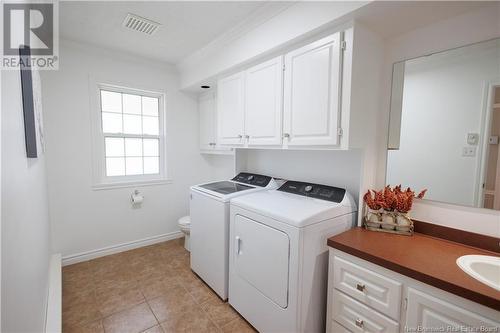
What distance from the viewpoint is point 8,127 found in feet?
2.14

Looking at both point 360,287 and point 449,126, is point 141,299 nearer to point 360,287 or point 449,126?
point 360,287

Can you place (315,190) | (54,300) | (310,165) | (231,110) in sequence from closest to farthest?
(54,300) < (315,190) < (310,165) < (231,110)

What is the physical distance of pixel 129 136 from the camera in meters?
3.03

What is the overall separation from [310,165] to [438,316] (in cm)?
Answer: 137

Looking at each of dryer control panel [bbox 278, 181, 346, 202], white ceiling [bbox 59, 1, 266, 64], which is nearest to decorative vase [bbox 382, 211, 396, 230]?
dryer control panel [bbox 278, 181, 346, 202]

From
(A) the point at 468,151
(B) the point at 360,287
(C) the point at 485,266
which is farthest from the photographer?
(A) the point at 468,151

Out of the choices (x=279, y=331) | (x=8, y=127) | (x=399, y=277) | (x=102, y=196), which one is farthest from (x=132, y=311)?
(x=399, y=277)

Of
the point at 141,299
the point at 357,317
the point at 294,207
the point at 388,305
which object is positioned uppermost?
the point at 294,207

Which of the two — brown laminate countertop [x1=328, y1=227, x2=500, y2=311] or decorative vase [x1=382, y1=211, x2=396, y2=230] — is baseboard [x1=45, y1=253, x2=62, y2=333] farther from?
decorative vase [x1=382, y1=211, x2=396, y2=230]

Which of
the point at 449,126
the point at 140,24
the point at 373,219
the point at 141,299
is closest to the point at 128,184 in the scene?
the point at 141,299

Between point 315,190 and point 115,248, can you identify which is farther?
point 115,248

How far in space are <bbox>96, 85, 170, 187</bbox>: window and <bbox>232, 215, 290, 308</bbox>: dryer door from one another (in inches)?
75.5

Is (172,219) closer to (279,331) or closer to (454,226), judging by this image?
(279,331)

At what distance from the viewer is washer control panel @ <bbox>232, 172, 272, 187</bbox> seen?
Answer: 94.4 inches
